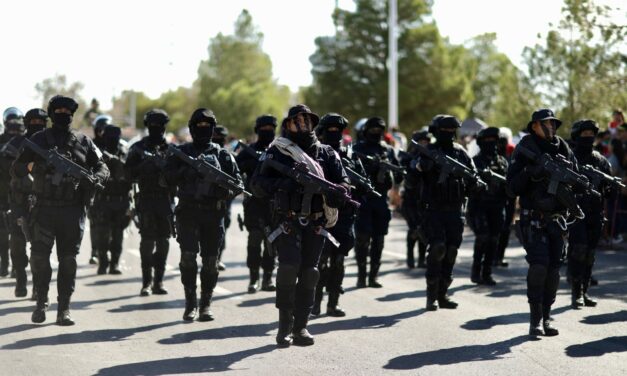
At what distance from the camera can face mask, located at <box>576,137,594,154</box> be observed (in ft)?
36.0

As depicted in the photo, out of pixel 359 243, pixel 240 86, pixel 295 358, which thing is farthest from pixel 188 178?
pixel 240 86

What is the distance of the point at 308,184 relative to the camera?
8438 millimetres

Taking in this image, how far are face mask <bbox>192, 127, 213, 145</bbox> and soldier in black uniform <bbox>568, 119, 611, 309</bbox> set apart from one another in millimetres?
3952

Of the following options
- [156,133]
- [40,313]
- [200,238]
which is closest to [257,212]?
[156,133]

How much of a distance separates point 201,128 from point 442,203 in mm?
2679

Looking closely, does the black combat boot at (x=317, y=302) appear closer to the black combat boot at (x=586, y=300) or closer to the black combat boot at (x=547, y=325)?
the black combat boot at (x=547, y=325)

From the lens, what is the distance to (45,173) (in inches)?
380

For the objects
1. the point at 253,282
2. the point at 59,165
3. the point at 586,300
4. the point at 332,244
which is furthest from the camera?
the point at 253,282

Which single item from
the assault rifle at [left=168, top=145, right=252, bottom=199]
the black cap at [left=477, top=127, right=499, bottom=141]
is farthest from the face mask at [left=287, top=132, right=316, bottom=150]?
the black cap at [left=477, top=127, right=499, bottom=141]

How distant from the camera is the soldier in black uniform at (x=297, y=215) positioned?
28.2 ft

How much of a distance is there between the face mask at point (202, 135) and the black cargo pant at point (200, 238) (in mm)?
644

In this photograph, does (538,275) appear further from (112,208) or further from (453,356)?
(112,208)

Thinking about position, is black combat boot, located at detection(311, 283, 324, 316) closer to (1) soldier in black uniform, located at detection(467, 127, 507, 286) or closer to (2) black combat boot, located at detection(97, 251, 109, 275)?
(1) soldier in black uniform, located at detection(467, 127, 507, 286)

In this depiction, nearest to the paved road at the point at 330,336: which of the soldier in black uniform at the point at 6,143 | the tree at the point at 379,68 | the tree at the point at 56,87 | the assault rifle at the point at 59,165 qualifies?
the soldier in black uniform at the point at 6,143
